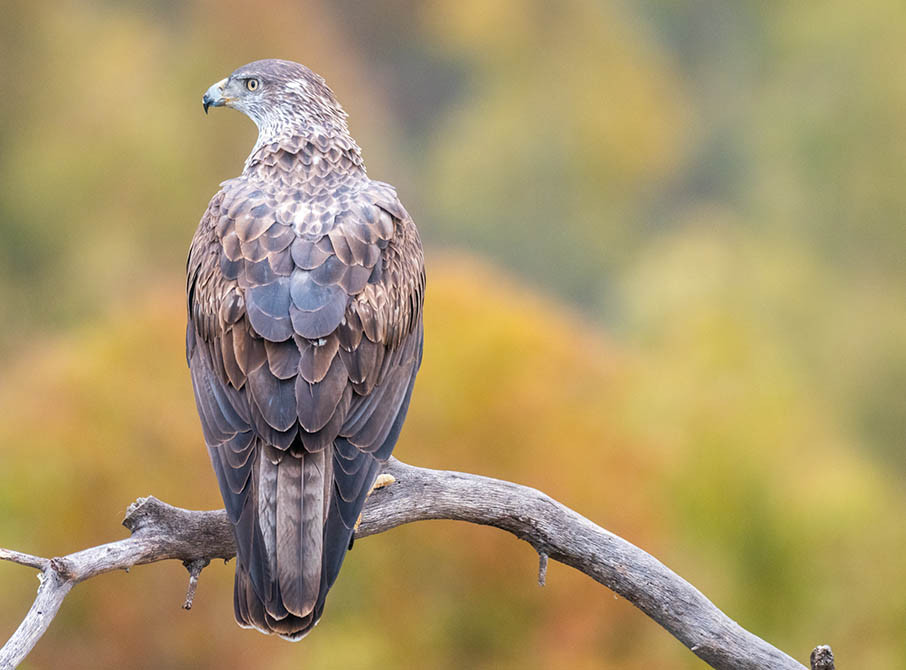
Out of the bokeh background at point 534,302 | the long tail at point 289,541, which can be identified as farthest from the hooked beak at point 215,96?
the bokeh background at point 534,302

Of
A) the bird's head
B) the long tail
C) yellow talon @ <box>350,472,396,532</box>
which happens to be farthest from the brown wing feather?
the bird's head

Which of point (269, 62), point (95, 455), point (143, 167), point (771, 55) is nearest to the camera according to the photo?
point (269, 62)


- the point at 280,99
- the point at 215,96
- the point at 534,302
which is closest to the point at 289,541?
the point at 280,99

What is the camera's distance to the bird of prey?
411 centimetres

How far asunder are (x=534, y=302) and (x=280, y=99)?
47.6 feet

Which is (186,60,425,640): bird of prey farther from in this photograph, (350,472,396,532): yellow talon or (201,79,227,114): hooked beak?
(201,79,227,114): hooked beak

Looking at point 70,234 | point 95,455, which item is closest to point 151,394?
point 95,455

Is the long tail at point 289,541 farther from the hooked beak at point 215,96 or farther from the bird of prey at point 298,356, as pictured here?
the hooked beak at point 215,96

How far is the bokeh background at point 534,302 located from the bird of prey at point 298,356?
850 cm

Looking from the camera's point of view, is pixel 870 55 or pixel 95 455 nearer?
pixel 95 455

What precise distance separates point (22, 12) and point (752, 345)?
17853 mm

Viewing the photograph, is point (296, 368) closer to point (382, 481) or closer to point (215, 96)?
point (382, 481)

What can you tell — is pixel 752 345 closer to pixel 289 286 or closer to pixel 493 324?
pixel 493 324

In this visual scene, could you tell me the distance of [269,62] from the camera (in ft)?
20.6
